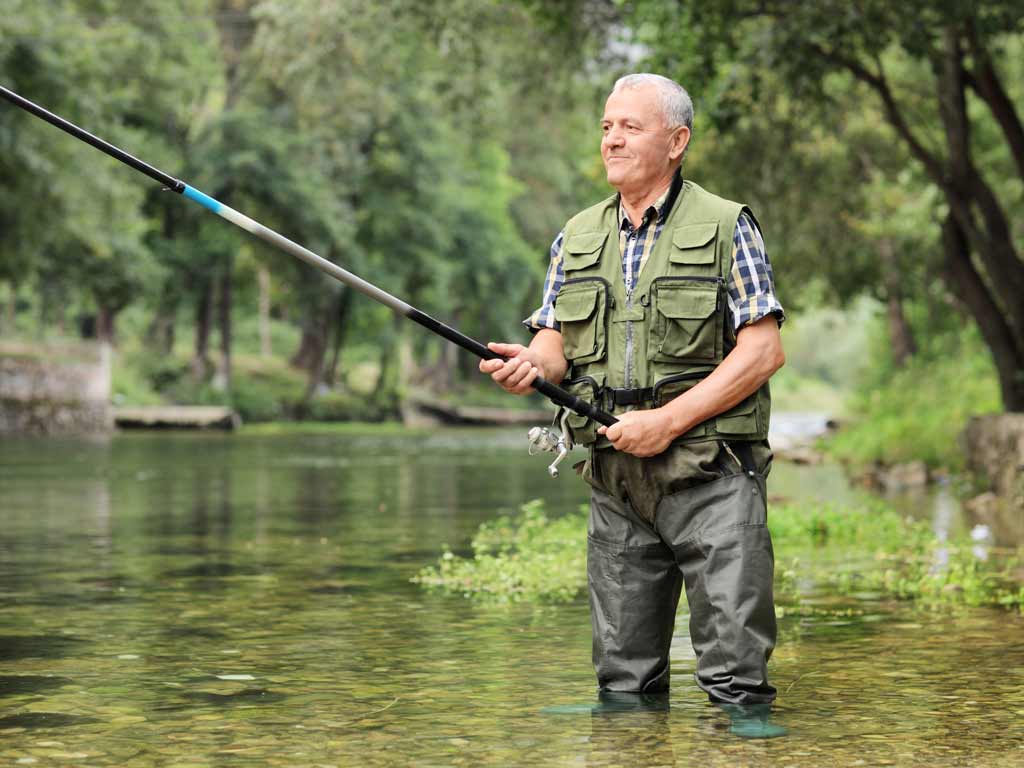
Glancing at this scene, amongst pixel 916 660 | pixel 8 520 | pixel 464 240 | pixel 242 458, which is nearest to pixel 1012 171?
pixel 242 458

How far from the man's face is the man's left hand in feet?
2.49

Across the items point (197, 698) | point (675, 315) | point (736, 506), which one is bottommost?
point (197, 698)

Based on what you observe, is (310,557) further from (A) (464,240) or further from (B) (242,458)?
(A) (464,240)

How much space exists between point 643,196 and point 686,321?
468 mm

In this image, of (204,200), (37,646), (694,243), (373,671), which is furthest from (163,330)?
(694,243)

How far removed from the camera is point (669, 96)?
19.4 feet

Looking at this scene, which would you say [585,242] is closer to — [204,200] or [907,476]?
[204,200]

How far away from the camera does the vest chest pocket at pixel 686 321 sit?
19.0 ft

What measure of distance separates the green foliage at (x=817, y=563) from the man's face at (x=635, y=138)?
3.98 metres

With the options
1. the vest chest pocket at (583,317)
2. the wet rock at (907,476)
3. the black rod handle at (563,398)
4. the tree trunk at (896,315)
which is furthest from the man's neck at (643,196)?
the tree trunk at (896,315)

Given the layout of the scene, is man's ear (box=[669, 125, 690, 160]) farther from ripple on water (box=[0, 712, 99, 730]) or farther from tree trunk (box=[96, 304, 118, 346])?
tree trunk (box=[96, 304, 118, 346])

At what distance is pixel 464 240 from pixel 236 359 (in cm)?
929

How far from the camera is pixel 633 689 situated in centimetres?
621

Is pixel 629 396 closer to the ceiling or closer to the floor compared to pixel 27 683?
closer to the ceiling
